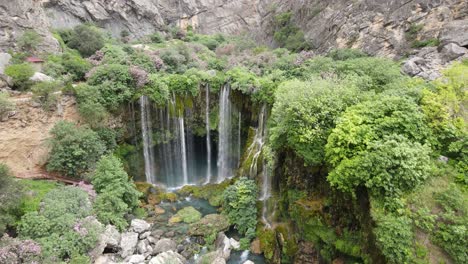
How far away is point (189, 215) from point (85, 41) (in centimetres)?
1879

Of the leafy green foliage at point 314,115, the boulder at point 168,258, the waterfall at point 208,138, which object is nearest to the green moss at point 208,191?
the waterfall at point 208,138

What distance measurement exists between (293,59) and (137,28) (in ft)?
76.8

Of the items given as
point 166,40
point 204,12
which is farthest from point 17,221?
point 204,12

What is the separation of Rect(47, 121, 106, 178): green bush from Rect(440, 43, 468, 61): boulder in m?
20.1

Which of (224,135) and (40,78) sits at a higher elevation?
(40,78)

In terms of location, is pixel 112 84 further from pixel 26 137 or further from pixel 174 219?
pixel 174 219

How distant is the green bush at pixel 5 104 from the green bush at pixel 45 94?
1.07 metres

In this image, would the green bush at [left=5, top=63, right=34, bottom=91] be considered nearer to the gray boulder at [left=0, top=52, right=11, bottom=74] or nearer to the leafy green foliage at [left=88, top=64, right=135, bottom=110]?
the gray boulder at [left=0, top=52, right=11, bottom=74]

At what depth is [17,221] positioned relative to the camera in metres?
9.68

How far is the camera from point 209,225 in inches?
513

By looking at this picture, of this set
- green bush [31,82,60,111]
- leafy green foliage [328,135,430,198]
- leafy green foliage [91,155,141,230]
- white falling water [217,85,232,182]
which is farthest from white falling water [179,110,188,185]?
leafy green foliage [328,135,430,198]

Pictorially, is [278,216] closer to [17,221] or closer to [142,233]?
[142,233]

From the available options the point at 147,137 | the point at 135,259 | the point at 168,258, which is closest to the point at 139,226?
the point at 135,259

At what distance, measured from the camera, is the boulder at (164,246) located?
11352 mm
